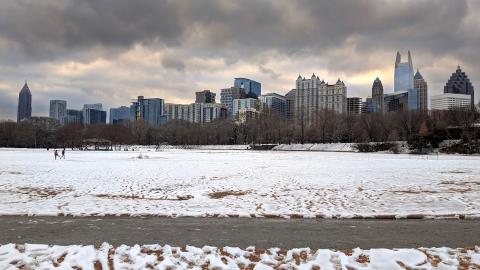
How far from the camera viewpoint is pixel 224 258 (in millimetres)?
7172

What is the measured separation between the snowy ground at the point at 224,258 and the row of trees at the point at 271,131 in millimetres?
74398

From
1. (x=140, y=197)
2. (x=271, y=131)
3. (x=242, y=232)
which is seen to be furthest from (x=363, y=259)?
(x=271, y=131)

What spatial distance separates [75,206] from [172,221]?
4.43 meters

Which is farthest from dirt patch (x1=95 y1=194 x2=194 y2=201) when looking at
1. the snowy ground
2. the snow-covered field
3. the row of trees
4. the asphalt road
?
the row of trees

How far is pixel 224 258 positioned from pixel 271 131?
136 m

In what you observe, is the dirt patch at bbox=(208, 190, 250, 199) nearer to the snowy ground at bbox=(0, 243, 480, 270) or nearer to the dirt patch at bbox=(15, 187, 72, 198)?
the dirt patch at bbox=(15, 187, 72, 198)

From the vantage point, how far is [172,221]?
11.0 metres

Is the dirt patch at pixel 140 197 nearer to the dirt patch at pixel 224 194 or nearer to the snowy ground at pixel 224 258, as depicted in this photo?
the dirt patch at pixel 224 194

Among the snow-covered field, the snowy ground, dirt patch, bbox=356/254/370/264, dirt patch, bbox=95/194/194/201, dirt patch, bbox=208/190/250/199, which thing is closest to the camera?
the snowy ground

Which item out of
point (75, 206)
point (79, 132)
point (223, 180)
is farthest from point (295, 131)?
point (75, 206)

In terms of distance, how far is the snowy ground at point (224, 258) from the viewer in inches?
267

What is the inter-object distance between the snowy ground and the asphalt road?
2.37 feet

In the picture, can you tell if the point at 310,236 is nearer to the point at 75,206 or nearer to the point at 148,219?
the point at 148,219

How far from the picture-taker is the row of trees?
324 ft
